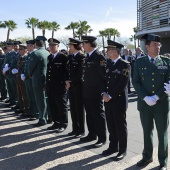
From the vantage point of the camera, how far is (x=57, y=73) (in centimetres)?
593

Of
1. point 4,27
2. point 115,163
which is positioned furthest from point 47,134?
point 4,27

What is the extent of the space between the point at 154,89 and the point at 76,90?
2.11 metres

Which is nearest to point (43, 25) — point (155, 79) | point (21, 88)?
point (21, 88)

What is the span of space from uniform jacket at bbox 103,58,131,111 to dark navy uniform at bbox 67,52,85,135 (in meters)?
1.23

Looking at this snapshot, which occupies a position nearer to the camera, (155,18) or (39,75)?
(39,75)

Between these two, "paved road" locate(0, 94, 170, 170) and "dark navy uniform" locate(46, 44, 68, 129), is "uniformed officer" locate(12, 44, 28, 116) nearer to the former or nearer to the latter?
"paved road" locate(0, 94, 170, 170)

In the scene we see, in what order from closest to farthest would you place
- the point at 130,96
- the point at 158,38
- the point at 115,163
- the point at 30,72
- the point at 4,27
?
the point at 158,38 < the point at 115,163 < the point at 30,72 < the point at 130,96 < the point at 4,27

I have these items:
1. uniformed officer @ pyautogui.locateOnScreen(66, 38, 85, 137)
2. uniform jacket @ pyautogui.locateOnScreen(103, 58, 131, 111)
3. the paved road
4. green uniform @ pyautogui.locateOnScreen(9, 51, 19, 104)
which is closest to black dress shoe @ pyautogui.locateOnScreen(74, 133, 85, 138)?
uniformed officer @ pyautogui.locateOnScreen(66, 38, 85, 137)

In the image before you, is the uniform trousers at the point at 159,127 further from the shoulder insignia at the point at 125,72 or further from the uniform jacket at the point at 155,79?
the shoulder insignia at the point at 125,72

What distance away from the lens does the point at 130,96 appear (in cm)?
1111

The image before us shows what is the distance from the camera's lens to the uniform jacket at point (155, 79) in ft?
12.0

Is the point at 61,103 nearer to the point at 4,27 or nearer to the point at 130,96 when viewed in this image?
the point at 130,96

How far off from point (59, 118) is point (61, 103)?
0.39 meters

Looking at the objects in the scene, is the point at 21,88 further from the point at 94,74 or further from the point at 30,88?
the point at 94,74
